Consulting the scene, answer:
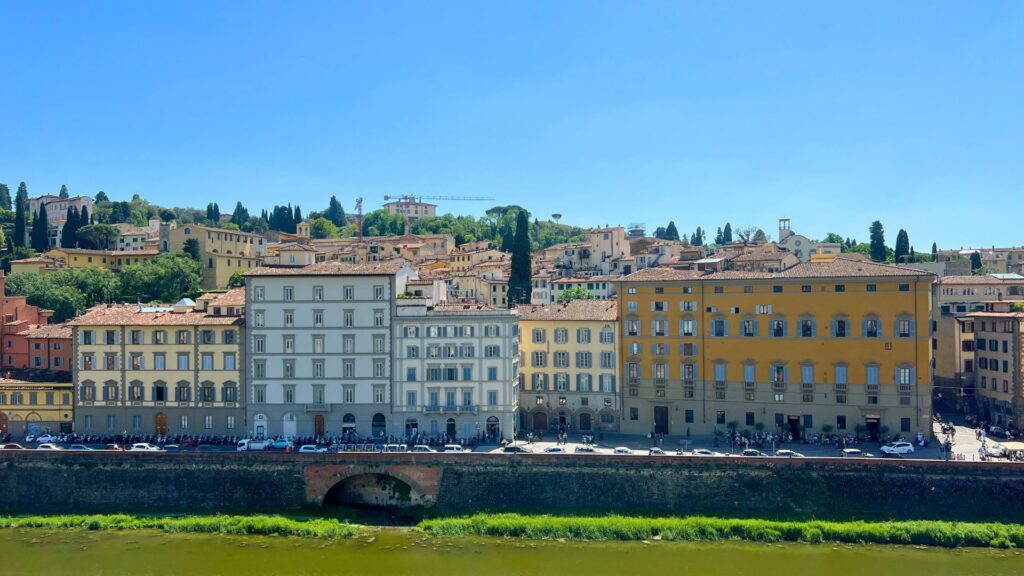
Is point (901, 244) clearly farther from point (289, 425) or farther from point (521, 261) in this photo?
point (289, 425)

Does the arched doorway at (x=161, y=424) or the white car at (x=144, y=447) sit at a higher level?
the arched doorway at (x=161, y=424)

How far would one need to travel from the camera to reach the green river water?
3206 centimetres

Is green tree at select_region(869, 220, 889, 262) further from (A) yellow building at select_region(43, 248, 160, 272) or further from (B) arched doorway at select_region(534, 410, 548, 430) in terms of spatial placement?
(A) yellow building at select_region(43, 248, 160, 272)

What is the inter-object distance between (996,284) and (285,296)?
4756 centimetres

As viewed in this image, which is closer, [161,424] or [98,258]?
[161,424]

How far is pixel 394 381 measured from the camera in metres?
44.8

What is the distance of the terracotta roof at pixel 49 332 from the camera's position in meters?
50.7

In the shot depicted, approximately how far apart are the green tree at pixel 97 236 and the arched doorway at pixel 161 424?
58.1m

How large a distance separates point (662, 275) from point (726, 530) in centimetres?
1657

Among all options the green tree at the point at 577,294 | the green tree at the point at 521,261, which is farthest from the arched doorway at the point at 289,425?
the green tree at the point at 577,294

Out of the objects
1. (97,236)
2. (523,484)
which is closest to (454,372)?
(523,484)

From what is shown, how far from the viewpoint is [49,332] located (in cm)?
5131

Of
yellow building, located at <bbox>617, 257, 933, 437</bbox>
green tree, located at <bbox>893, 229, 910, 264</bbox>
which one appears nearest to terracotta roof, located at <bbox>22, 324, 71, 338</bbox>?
yellow building, located at <bbox>617, 257, 933, 437</bbox>

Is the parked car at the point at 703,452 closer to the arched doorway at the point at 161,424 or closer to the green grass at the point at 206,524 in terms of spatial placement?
the green grass at the point at 206,524
